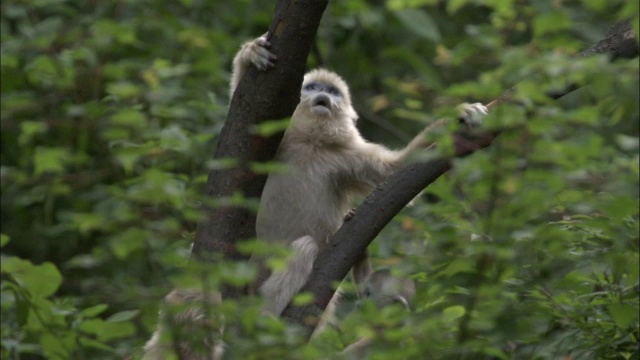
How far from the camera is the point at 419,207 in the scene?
6008 mm

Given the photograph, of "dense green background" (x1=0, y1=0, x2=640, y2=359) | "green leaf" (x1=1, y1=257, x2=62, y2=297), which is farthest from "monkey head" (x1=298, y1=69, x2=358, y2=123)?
"green leaf" (x1=1, y1=257, x2=62, y2=297)

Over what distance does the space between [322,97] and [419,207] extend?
1.08m

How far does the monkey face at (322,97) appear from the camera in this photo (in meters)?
6.55

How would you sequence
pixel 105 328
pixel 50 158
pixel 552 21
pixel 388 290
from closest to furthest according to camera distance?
1. pixel 552 21
2. pixel 105 328
3. pixel 388 290
4. pixel 50 158

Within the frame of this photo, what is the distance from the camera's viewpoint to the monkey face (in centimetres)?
655

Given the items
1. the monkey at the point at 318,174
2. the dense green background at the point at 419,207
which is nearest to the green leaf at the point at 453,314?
the dense green background at the point at 419,207

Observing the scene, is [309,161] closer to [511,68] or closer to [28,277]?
[28,277]

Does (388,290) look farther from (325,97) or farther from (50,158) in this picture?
(50,158)

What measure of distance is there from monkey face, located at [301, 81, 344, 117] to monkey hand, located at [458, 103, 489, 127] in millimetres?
1441

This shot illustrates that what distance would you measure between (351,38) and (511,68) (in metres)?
6.40

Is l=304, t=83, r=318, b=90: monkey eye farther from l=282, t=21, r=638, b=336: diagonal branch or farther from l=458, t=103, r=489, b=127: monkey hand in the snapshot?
l=282, t=21, r=638, b=336: diagonal branch

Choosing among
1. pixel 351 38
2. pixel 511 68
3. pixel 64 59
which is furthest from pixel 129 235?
pixel 351 38

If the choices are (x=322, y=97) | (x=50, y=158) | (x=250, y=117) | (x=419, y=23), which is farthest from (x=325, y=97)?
(x=419, y=23)

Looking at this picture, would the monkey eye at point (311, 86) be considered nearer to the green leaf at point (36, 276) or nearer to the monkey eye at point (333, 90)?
the monkey eye at point (333, 90)
